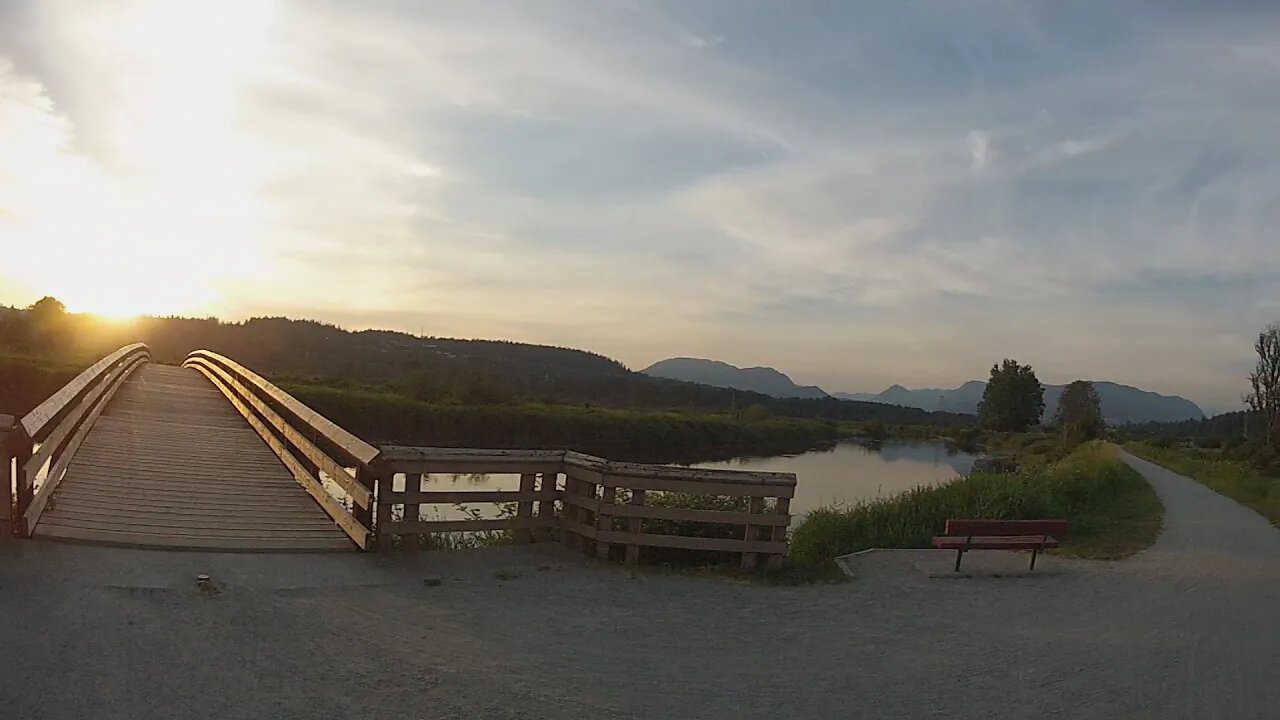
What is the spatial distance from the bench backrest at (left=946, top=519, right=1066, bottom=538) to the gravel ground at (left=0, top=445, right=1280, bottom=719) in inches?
35.2

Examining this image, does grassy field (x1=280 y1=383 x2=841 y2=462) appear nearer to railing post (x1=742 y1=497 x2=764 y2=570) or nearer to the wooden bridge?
the wooden bridge

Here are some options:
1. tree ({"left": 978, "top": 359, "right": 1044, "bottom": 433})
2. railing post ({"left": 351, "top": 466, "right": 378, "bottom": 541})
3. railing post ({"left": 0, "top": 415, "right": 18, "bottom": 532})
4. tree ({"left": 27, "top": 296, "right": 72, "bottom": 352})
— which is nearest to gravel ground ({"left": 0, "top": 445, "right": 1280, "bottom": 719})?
railing post ({"left": 0, "top": 415, "right": 18, "bottom": 532})

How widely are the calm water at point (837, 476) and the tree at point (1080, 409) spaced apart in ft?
30.5

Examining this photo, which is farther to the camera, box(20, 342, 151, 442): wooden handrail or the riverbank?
the riverbank

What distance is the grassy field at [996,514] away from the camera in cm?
1122

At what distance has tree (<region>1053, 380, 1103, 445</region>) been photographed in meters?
64.4

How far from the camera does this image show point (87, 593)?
5.46 m

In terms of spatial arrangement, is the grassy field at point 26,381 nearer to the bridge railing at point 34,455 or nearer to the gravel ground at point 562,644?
the bridge railing at point 34,455

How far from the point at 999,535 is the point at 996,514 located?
4170mm

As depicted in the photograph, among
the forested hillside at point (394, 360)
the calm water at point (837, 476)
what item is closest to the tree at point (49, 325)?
the forested hillside at point (394, 360)

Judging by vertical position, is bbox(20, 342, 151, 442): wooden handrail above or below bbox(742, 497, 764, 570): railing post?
above

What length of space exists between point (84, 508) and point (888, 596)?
713cm

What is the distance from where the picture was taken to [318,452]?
9195 mm

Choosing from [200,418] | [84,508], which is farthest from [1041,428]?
[84,508]
